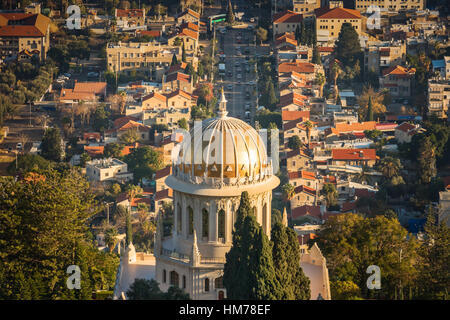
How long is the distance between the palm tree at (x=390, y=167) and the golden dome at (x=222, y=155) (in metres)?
63.7

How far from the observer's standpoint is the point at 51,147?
13038 cm

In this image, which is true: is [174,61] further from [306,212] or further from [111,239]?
[111,239]

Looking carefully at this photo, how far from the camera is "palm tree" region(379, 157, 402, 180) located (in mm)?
121625

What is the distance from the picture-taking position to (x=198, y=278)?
58.3 meters

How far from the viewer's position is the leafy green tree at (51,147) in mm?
130375

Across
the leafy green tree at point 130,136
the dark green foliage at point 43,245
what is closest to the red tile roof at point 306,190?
the leafy green tree at point 130,136

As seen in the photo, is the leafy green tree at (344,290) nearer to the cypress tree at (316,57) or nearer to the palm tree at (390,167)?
the palm tree at (390,167)

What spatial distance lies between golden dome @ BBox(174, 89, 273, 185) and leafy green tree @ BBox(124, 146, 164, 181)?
6560 cm

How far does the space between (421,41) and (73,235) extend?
104497 millimetres

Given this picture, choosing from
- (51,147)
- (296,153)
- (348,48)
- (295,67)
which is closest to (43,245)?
(296,153)

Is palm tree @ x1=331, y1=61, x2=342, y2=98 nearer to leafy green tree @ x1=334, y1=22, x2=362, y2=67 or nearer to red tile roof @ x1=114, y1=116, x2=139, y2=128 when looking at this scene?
leafy green tree @ x1=334, y1=22, x2=362, y2=67

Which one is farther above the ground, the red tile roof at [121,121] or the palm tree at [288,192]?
the red tile roof at [121,121]

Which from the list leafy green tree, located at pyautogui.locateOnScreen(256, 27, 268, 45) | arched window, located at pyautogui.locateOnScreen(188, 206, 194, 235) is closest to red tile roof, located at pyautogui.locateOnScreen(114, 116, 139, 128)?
leafy green tree, located at pyautogui.locateOnScreen(256, 27, 268, 45)

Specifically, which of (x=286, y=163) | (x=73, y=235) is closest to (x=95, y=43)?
→ (x=286, y=163)
